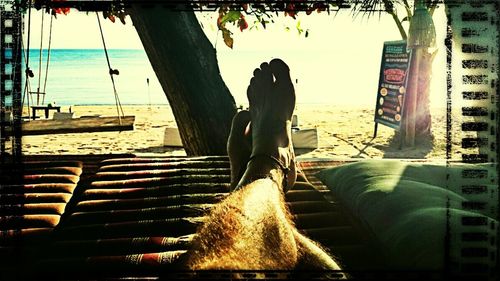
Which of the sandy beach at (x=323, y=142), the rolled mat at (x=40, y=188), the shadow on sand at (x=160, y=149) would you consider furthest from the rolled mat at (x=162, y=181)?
the shadow on sand at (x=160, y=149)

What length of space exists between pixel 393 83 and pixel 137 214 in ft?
25.0

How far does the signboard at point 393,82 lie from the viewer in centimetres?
874

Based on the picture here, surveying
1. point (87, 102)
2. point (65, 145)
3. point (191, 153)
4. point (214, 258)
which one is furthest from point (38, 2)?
point (87, 102)

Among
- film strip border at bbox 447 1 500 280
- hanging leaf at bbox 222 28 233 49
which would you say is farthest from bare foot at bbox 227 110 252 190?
hanging leaf at bbox 222 28 233 49

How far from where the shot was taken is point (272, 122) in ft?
8.02

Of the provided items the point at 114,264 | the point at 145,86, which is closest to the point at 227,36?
the point at 114,264

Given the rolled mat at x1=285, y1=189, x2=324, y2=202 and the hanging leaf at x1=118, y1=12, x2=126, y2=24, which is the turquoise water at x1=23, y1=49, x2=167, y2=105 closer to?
the hanging leaf at x1=118, y1=12, x2=126, y2=24

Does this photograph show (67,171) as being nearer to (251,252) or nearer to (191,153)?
(191,153)

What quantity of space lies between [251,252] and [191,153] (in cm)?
298

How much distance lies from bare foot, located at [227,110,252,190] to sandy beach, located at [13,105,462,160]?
228 inches

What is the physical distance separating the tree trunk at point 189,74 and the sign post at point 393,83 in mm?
5462

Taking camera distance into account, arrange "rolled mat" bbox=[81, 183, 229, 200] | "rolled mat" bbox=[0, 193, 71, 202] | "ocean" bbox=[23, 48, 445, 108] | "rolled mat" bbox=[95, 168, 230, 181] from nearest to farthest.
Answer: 1. "rolled mat" bbox=[0, 193, 71, 202]
2. "rolled mat" bbox=[81, 183, 229, 200]
3. "rolled mat" bbox=[95, 168, 230, 181]
4. "ocean" bbox=[23, 48, 445, 108]

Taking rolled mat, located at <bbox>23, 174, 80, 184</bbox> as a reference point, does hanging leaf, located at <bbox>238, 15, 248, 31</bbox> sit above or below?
above

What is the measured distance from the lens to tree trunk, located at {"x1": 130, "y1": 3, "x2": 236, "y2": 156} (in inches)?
150
